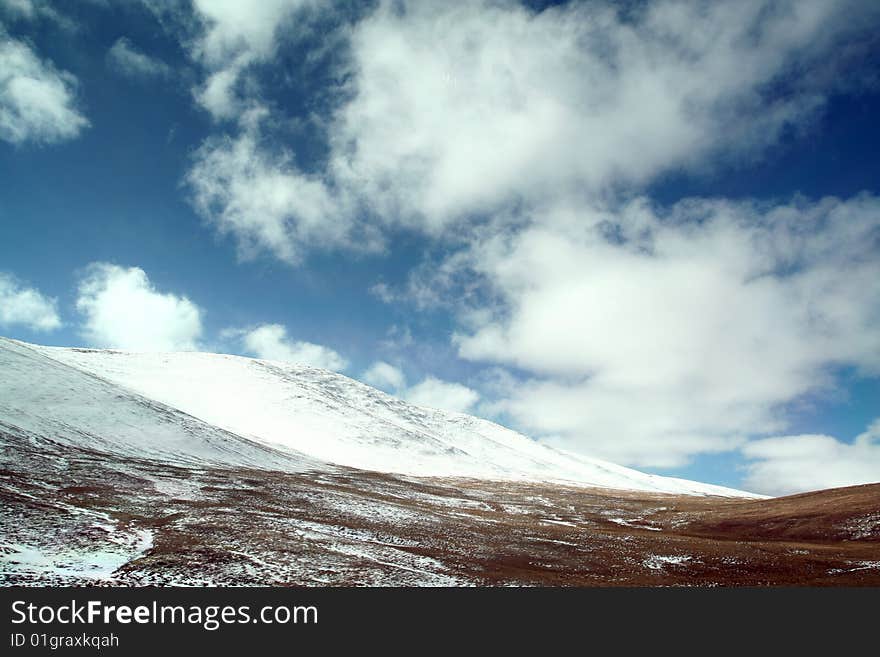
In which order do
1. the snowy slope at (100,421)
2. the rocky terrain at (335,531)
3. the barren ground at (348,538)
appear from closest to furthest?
the barren ground at (348,538) → the rocky terrain at (335,531) → the snowy slope at (100,421)

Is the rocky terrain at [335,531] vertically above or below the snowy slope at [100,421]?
below

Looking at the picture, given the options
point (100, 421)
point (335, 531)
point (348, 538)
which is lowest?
point (348, 538)

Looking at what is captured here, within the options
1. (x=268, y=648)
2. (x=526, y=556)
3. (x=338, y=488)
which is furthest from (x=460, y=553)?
(x=338, y=488)

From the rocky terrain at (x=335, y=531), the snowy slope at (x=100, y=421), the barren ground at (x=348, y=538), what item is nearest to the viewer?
the barren ground at (x=348, y=538)

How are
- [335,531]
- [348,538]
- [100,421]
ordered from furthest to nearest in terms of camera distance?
[100,421], [335,531], [348,538]

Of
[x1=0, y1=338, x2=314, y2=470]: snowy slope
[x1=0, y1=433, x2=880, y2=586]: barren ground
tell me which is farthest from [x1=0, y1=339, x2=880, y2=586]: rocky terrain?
[x1=0, y1=338, x2=314, y2=470]: snowy slope

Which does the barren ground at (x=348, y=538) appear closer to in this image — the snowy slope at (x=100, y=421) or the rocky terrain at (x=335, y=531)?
the rocky terrain at (x=335, y=531)

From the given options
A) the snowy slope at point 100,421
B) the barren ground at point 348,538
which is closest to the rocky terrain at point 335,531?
the barren ground at point 348,538

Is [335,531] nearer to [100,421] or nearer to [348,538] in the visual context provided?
[348,538]

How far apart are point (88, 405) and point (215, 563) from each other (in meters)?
107

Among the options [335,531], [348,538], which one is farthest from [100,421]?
[348,538]

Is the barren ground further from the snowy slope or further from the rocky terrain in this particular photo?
the snowy slope

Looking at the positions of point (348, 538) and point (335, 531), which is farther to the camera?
point (335, 531)

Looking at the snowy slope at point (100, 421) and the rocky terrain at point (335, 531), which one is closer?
the rocky terrain at point (335, 531)
